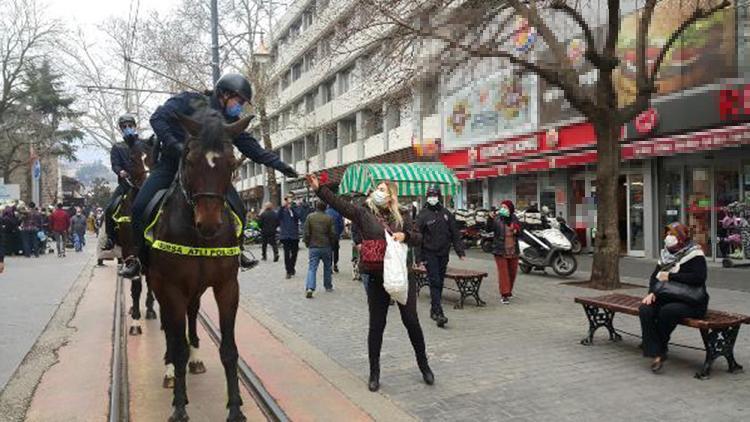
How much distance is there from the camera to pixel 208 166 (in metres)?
4.59

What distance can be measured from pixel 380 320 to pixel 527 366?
5.68 feet

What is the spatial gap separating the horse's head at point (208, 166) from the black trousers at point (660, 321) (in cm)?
451

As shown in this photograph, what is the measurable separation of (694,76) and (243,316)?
499 inches

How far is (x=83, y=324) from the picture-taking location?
9.49 meters

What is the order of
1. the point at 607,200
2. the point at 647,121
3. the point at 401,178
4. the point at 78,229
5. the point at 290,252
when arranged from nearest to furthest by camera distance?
the point at 607,200
the point at 290,252
the point at 647,121
the point at 401,178
the point at 78,229

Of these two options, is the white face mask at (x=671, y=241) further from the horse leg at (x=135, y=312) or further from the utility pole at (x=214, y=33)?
the utility pole at (x=214, y=33)

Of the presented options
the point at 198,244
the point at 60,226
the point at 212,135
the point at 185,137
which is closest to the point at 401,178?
the point at 185,137

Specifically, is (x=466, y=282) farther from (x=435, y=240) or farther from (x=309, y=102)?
(x=309, y=102)

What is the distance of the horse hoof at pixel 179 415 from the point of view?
16.5ft

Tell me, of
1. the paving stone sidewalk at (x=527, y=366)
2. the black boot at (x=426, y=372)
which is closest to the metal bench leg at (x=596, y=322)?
the paving stone sidewalk at (x=527, y=366)

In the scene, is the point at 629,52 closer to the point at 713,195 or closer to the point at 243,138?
the point at 713,195

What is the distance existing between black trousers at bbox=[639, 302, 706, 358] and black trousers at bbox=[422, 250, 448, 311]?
123 inches

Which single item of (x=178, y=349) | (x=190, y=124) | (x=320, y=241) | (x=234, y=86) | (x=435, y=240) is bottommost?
(x=178, y=349)

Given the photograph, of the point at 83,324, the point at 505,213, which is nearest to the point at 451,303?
the point at 505,213
